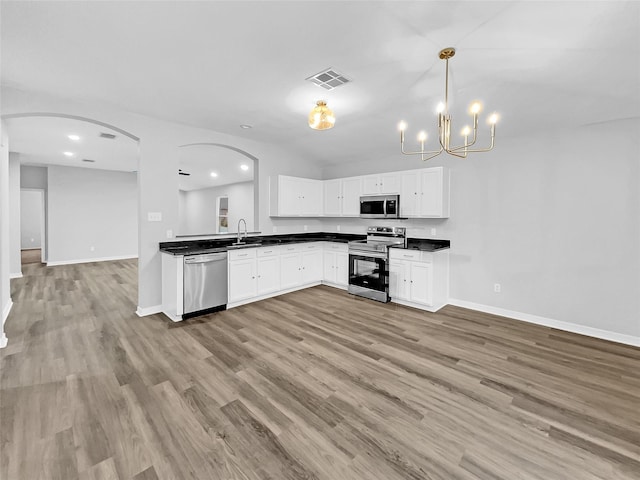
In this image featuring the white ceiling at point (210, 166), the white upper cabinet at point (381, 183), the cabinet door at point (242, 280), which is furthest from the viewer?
the white ceiling at point (210, 166)

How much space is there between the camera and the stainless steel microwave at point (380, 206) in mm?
4871

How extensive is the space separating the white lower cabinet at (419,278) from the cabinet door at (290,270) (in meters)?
1.72

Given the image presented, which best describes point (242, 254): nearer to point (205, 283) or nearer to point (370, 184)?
point (205, 283)

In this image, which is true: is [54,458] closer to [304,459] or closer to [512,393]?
[304,459]

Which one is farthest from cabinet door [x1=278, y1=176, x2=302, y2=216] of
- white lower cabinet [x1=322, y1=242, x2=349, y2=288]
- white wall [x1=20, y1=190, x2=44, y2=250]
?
white wall [x1=20, y1=190, x2=44, y2=250]

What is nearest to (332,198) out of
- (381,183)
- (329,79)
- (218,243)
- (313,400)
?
(381,183)

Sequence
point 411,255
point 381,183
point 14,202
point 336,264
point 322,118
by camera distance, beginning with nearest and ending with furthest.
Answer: point 322,118, point 411,255, point 381,183, point 336,264, point 14,202

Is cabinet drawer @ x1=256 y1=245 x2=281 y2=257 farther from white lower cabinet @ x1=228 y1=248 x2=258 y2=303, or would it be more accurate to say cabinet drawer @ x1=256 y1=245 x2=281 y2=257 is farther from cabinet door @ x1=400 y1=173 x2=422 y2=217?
cabinet door @ x1=400 y1=173 x2=422 y2=217

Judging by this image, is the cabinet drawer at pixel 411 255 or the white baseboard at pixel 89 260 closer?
the cabinet drawer at pixel 411 255

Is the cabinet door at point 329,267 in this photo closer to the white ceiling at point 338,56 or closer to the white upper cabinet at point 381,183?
the white upper cabinet at point 381,183

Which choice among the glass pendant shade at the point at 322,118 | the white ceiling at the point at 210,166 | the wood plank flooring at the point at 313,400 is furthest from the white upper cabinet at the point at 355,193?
the glass pendant shade at the point at 322,118

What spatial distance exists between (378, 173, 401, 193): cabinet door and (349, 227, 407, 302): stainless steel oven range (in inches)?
27.0

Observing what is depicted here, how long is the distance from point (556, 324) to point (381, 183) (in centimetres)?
327

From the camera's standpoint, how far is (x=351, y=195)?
18.8 feet
